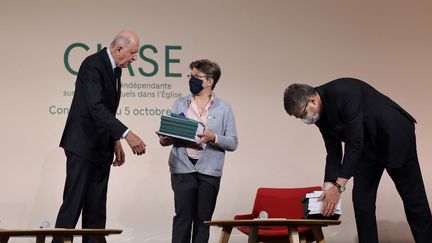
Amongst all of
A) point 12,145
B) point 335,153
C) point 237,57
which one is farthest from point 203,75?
point 12,145

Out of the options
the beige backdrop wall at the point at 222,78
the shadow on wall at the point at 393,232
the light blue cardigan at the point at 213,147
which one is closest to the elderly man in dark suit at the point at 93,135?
the light blue cardigan at the point at 213,147

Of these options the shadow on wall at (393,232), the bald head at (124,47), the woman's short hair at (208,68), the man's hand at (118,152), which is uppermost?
the bald head at (124,47)

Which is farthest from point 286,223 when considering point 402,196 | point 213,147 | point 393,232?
point 393,232

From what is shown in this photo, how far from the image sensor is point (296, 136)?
5.97m

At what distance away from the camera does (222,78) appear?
19.4ft

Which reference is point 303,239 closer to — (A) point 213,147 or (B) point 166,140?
Answer: (A) point 213,147

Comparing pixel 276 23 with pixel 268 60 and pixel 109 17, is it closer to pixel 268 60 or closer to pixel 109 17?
pixel 268 60

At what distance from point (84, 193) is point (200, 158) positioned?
833 mm

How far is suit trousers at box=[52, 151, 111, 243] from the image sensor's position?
3.87m

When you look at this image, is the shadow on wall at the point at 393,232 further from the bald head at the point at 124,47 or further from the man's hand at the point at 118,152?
the bald head at the point at 124,47

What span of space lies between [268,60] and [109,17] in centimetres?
150

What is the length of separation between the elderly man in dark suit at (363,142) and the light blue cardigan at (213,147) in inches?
30.9

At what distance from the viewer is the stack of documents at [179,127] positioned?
413cm

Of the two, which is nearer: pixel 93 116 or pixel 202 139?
pixel 93 116
